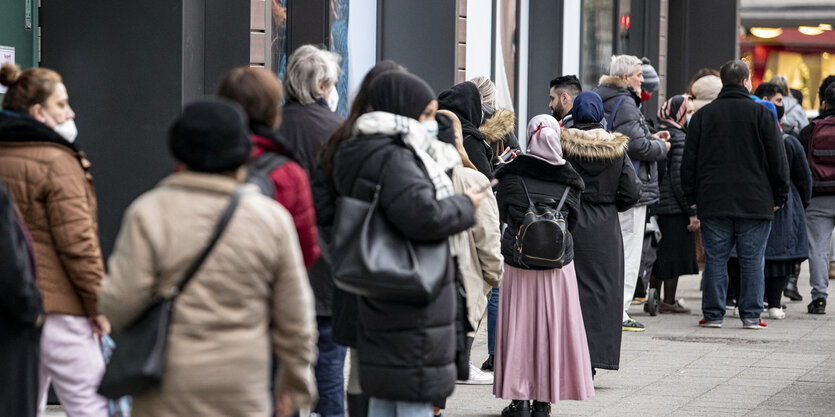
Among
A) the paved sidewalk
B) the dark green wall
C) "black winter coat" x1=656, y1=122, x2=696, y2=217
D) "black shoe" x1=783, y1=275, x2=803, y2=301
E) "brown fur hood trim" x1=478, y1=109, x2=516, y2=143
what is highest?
the dark green wall

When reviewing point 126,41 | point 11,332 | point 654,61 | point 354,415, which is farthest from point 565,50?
point 11,332

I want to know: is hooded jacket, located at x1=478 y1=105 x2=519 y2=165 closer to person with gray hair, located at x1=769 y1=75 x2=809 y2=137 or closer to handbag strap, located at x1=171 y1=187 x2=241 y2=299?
handbag strap, located at x1=171 y1=187 x2=241 y2=299

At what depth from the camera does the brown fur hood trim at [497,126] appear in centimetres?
913

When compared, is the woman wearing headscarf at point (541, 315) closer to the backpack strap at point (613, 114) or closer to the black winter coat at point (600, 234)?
the black winter coat at point (600, 234)

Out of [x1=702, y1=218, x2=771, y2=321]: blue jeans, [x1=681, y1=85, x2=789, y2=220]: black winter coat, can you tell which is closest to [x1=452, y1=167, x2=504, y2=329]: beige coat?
[x1=681, y1=85, x2=789, y2=220]: black winter coat

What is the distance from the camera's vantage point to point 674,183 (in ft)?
39.7

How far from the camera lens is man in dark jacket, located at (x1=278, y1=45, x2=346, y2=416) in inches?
239

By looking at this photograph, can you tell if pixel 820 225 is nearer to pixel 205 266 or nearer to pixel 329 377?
pixel 329 377

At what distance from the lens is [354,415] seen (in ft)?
19.1

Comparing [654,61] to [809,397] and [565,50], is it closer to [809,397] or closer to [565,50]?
[565,50]

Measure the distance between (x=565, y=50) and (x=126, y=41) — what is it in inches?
340

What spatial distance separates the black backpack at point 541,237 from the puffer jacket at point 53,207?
2658 millimetres

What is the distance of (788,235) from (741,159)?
1.60m

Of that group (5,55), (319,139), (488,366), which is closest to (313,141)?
(319,139)
